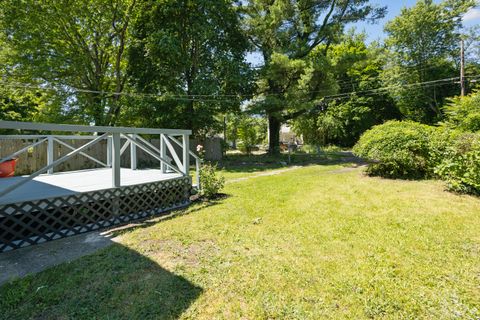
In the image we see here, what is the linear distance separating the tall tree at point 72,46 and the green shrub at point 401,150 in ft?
47.6

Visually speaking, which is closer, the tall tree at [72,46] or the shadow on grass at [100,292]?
the shadow on grass at [100,292]

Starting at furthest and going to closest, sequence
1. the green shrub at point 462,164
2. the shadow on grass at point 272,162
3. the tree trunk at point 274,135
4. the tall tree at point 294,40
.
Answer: the tree trunk at point 274,135 < the tall tree at point 294,40 < the shadow on grass at point 272,162 < the green shrub at point 462,164

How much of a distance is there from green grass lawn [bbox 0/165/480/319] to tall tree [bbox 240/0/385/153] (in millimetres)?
11147

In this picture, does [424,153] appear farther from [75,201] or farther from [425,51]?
[425,51]

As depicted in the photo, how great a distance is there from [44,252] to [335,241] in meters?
4.40

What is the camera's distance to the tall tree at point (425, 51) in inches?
770

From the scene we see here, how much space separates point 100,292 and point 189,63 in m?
14.7

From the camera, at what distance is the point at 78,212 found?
455cm

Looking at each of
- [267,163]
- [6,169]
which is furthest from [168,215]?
[267,163]

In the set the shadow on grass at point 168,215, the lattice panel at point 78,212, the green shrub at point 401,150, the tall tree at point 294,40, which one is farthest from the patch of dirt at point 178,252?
the tall tree at point 294,40

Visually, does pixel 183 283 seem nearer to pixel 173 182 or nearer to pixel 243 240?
pixel 243 240

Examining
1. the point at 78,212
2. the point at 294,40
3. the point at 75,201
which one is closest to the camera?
the point at 75,201

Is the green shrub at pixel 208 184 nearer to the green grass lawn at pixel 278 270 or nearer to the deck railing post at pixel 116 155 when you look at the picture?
the green grass lawn at pixel 278 270

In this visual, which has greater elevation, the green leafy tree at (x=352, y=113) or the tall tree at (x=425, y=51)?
the tall tree at (x=425, y=51)
